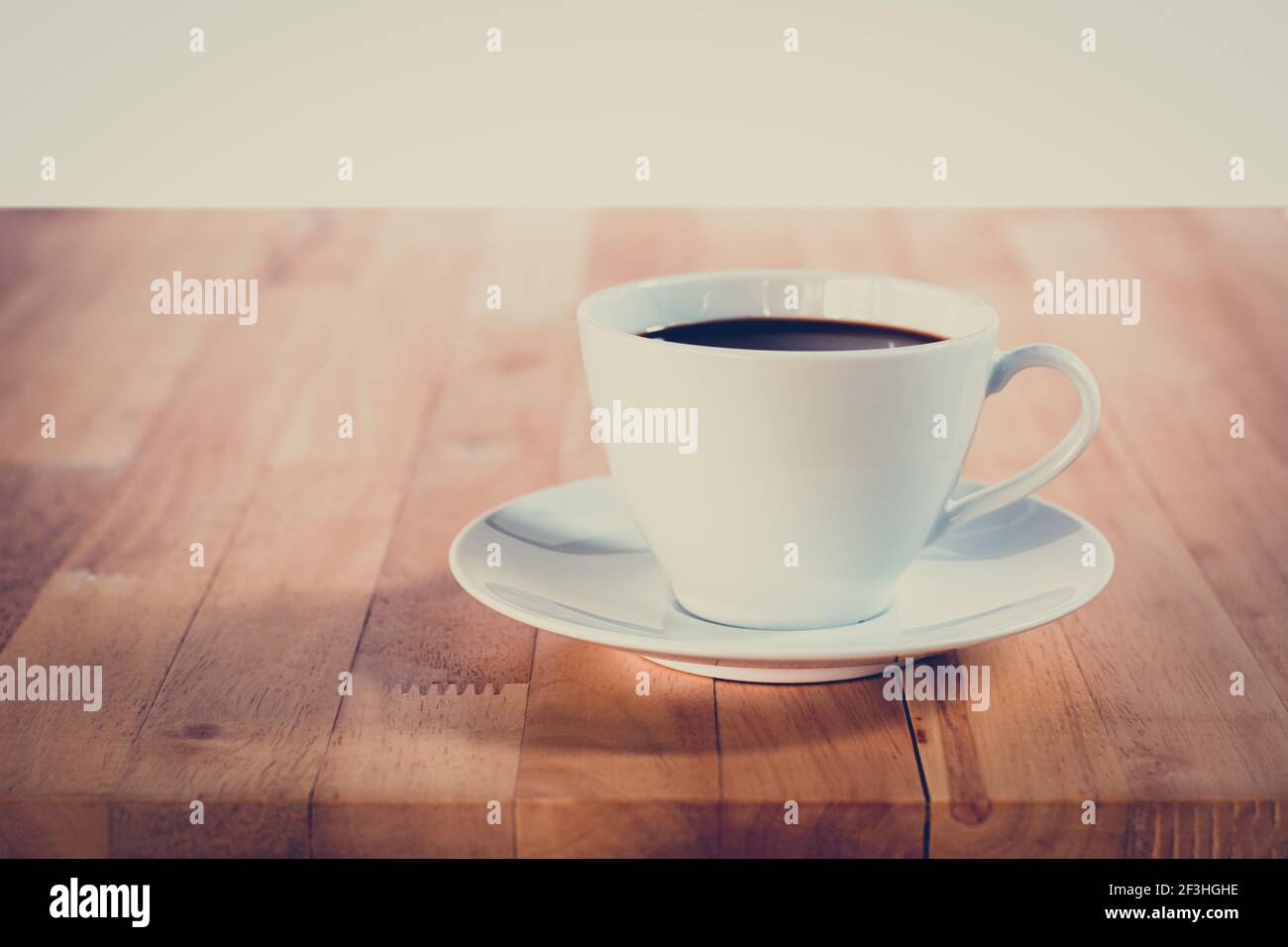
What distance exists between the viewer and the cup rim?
63cm

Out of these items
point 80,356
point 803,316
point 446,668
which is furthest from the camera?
point 80,356

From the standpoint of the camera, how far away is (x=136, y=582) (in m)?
0.81

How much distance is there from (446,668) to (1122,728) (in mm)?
327

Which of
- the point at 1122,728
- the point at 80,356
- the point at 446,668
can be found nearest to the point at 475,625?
the point at 446,668

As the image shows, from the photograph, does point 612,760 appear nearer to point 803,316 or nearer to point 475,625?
point 475,625

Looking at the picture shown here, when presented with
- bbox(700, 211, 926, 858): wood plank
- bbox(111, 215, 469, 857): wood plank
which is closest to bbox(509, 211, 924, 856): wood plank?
bbox(700, 211, 926, 858): wood plank

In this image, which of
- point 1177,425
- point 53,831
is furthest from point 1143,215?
point 53,831

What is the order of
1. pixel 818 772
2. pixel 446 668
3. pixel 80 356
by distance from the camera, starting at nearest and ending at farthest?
pixel 818 772, pixel 446 668, pixel 80 356

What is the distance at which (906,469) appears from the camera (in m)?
0.68

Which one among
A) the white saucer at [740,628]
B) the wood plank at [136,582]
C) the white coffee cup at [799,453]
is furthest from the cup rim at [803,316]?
the wood plank at [136,582]

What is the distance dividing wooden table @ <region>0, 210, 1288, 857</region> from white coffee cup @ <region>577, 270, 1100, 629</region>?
6 centimetres

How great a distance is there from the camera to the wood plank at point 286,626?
1.86ft

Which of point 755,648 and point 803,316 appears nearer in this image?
point 755,648

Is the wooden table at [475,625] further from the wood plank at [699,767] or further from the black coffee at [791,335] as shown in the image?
the black coffee at [791,335]
